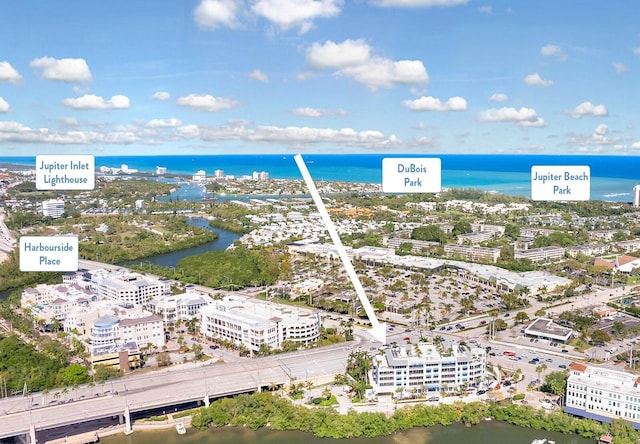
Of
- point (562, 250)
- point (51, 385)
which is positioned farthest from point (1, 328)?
point (562, 250)

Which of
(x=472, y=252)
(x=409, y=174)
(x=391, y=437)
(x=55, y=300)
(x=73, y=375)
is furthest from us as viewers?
(x=472, y=252)

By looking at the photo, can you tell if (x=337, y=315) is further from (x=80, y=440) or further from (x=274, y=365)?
(x=80, y=440)

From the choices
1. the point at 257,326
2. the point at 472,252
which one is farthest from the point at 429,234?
the point at 257,326

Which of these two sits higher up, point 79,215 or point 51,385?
point 79,215

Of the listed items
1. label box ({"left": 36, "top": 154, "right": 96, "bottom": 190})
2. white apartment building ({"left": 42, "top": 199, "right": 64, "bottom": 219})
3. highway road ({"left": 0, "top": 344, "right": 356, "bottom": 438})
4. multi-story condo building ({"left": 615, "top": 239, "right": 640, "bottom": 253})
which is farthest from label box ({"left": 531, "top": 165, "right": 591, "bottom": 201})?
white apartment building ({"left": 42, "top": 199, "right": 64, "bottom": 219})

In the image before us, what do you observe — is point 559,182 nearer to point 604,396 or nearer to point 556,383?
point 604,396
